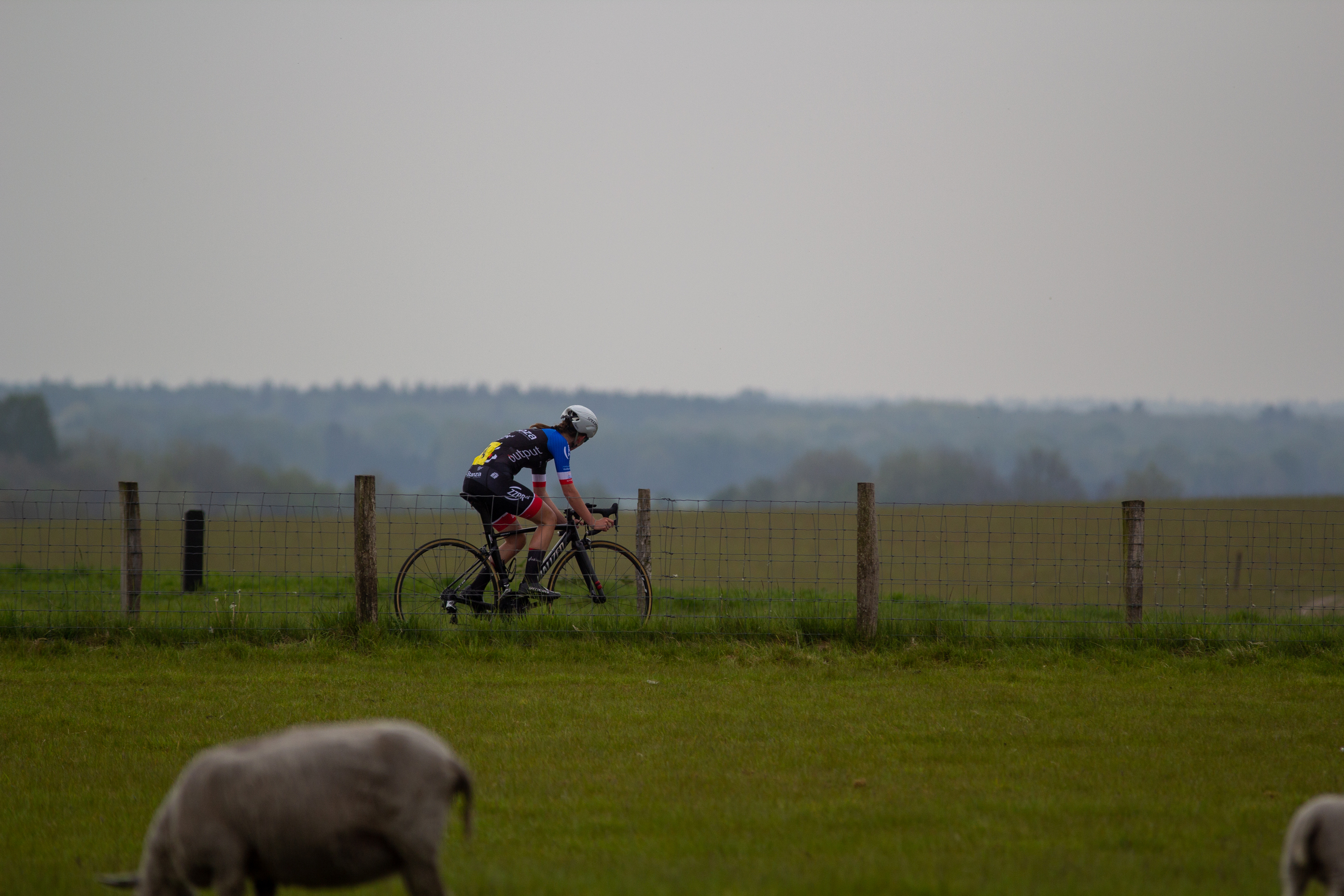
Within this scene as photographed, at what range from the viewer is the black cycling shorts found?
37.2 ft

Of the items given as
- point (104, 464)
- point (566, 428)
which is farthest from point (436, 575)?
point (104, 464)

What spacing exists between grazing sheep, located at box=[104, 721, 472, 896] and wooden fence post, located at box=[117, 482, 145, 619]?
909 cm

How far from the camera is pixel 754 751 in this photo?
22.7 ft

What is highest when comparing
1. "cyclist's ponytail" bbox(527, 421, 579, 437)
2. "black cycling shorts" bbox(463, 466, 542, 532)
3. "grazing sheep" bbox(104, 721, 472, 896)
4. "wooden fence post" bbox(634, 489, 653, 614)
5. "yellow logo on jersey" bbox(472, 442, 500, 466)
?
"cyclist's ponytail" bbox(527, 421, 579, 437)

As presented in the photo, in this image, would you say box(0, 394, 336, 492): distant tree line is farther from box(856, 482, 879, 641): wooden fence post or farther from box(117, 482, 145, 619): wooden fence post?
Answer: box(856, 482, 879, 641): wooden fence post

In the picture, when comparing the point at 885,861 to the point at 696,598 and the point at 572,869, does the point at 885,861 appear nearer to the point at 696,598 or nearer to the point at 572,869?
the point at 572,869

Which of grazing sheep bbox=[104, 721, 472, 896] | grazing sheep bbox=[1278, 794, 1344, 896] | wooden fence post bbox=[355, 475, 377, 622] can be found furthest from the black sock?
grazing sheep bbox=[1278, 794, 1344, 896]

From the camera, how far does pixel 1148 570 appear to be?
27891 millimetres

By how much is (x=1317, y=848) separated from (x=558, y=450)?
8.68 meters

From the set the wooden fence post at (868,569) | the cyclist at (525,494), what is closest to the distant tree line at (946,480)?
the wooden fence post at (868,569)

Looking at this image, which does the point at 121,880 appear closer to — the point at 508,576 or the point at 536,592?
the point at 536,592

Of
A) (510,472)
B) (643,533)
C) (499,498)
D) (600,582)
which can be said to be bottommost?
(600,582)

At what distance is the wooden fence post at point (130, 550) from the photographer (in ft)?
37.1

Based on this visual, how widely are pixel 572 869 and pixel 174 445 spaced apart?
588 ft
